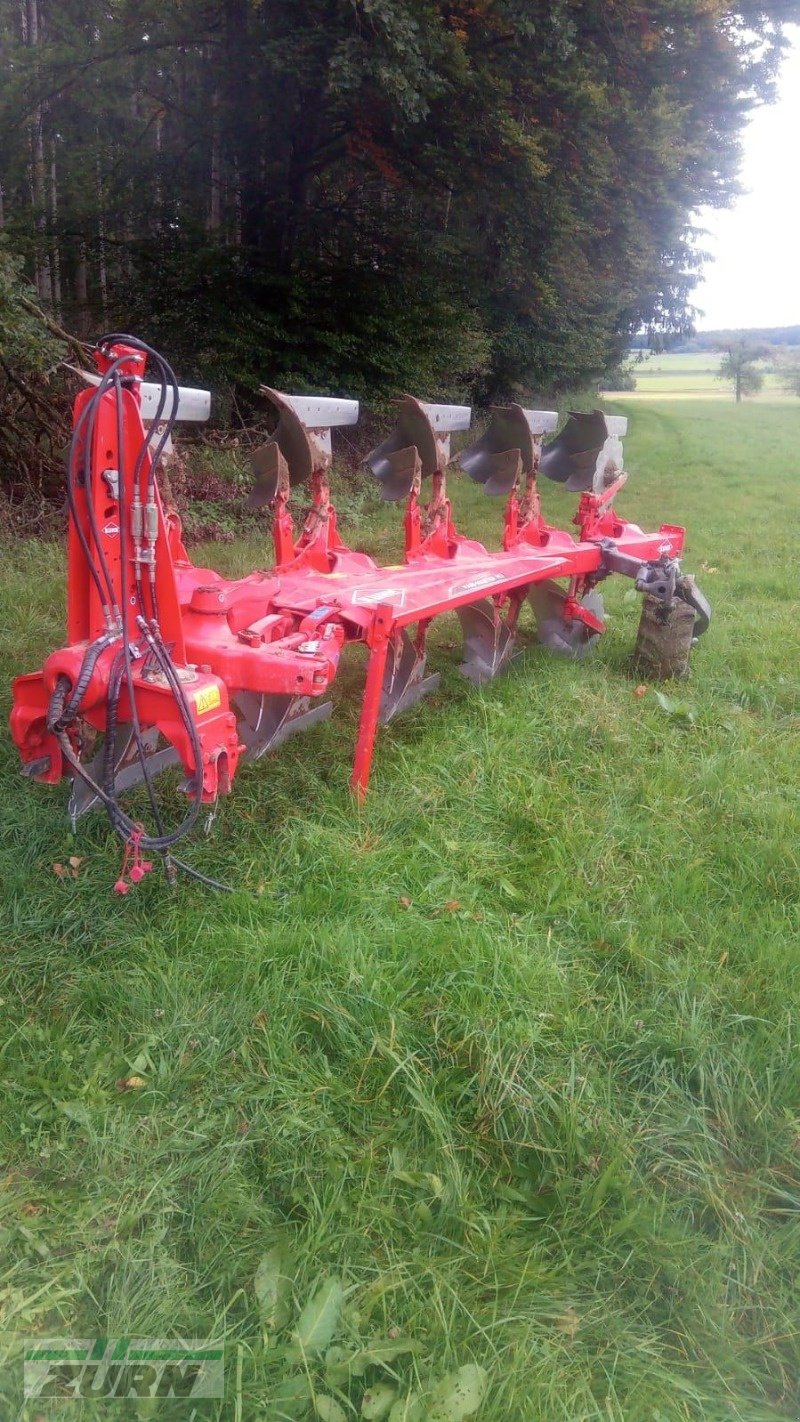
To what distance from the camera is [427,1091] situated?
226cm

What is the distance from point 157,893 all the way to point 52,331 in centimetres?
577

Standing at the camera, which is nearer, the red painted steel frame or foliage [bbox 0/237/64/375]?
the red painted steel frame

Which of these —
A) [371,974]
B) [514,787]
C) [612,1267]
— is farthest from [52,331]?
[612,1267]

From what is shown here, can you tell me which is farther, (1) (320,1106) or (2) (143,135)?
(2) (143,135)

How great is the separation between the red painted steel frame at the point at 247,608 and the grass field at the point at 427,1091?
1.70 feet

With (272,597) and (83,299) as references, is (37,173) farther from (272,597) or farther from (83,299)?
(272,597)

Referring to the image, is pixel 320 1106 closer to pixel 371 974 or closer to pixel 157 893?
pixel 371 974

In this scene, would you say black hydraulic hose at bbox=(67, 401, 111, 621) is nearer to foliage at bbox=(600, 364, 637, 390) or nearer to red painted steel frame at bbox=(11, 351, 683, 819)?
red painted steel frame at bbox=(11, 351, 683, 819)

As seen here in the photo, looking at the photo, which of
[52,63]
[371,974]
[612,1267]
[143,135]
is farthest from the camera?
[143,135]

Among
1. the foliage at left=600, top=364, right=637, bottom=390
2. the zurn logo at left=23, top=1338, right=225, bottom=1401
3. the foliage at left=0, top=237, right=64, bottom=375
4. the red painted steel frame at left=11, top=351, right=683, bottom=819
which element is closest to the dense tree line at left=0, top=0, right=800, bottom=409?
the foliage at left=0, top=237, right=64, bottom=375

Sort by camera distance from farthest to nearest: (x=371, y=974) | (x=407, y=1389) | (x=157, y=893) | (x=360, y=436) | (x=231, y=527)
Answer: (x=360, y=436), (x=231, y=527), (x=157, y=893), (x=371, y=974), (x=407, y=1389)

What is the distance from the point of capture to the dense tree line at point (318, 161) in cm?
982

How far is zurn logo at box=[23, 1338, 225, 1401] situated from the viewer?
1670 mm

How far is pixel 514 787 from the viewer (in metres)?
3.72
